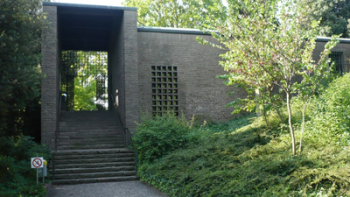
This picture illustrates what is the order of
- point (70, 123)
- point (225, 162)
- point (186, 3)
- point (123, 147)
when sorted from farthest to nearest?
point (186, 3), point (70, 123), point (123, 147), point (225, 162)

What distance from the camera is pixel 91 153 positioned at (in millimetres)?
12367

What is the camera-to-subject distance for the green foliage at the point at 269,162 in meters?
5.83

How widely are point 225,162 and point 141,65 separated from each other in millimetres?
8771

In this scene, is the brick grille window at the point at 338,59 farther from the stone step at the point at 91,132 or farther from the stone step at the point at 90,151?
the stone step at the point at 90,151

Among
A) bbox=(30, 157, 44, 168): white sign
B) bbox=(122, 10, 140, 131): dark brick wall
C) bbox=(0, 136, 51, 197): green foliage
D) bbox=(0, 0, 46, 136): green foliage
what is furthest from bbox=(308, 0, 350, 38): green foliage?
bbox=(30, 157, 44, 168): white sign

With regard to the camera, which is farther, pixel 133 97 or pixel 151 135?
pixel 133 97

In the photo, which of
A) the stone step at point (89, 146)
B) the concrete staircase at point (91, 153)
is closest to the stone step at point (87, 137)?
the concrete staircase at point (91, 153)

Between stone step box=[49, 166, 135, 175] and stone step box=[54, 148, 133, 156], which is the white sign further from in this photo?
stone step box=[54, 148, 133, 156]

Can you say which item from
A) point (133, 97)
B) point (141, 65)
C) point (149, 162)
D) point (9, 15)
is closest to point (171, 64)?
point (141, 65)

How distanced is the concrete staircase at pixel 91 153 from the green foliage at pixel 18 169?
849 mm

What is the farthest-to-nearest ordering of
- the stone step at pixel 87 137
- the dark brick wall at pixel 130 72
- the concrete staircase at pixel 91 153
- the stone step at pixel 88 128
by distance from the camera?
the stone step at pixel 88 128
the dark brick wall at pixel 130 72
the stone step at pixel 87 137
the concrete staircase at pixel 91 153

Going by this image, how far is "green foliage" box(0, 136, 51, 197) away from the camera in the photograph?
308 inches

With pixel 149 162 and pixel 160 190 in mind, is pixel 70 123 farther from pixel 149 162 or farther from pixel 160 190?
pixel 160 190

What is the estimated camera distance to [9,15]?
907 cm
